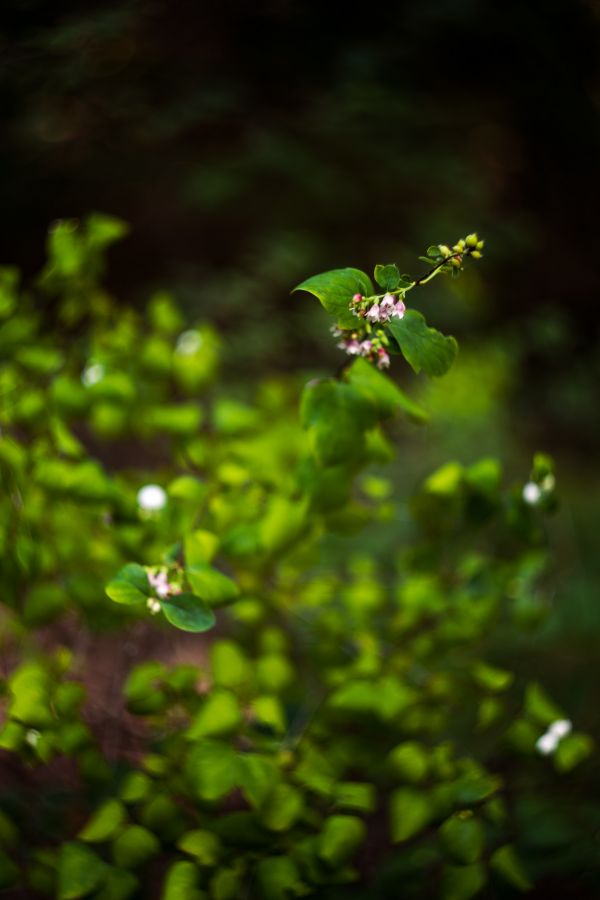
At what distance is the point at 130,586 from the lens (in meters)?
0.68

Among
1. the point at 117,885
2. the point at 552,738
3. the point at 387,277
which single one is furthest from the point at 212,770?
the point at 387,277

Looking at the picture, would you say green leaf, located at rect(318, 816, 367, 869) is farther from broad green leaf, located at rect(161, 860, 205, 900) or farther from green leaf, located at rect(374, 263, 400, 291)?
green leaf, located at rect(374, 263, 400, 291)

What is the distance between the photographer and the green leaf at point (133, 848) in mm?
761

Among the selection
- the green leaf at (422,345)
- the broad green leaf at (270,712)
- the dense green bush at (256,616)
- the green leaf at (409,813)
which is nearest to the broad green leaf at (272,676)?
the dense green bush at (256,616)

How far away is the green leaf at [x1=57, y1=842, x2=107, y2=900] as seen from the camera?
714 mm

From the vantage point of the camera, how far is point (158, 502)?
2.98 feet

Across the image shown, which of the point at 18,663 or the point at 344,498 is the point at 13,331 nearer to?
the point at 344,498

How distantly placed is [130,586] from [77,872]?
345mm

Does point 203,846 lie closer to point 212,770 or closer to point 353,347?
point 212,770

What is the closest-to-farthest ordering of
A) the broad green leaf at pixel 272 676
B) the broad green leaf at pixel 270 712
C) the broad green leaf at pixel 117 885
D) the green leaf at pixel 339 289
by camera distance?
1. the green leaf at pixel 339 289
2. the broad green leaf at pixel 117 885
3. the broad green leaf at pixel 270 712
4. the broad green leaf at pixel 272 676

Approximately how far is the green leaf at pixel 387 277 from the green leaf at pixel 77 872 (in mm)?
725

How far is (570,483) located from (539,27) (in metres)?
1.61

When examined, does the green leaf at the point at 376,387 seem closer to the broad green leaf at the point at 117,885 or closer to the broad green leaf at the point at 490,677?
the broad green leaf at the point at 490,677

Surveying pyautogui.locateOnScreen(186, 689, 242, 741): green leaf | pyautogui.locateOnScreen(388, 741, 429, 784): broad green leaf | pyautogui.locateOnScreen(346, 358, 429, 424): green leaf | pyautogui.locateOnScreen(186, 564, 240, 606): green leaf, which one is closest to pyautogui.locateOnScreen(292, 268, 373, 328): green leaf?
pyautogui.locateOnScreen(346, 358, 429, 424): green leaf
